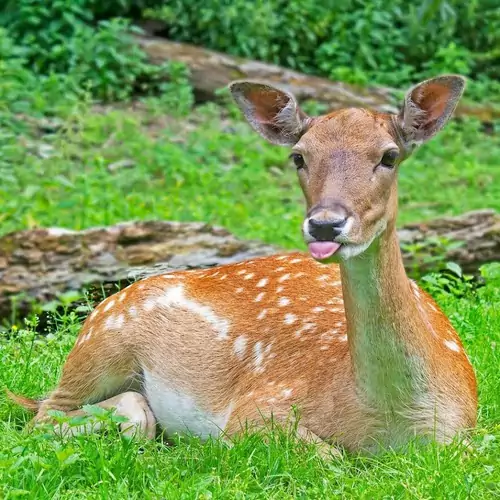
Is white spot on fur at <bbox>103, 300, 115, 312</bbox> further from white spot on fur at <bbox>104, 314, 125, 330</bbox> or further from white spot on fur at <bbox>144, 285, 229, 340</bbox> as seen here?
white spot on fur at <bbox>144, 285, 229, 340</bbox>

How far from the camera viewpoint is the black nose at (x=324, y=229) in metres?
4.18

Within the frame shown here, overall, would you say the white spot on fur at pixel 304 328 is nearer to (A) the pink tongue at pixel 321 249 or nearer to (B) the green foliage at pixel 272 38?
(A) the pink tongue at pixel 321 249

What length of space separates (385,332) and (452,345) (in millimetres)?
598

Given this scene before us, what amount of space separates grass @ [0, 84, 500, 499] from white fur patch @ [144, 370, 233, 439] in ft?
0.38

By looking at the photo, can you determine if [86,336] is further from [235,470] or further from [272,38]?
[272,38]

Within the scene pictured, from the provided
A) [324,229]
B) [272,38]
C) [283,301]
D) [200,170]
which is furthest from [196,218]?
[272,38]

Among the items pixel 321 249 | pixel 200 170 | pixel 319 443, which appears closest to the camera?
pixel 321 249

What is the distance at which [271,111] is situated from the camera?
5.04m

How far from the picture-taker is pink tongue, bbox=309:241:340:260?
4168 mm

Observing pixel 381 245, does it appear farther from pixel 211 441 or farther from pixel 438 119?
pixel 211 441

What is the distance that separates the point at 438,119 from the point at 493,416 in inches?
53.8

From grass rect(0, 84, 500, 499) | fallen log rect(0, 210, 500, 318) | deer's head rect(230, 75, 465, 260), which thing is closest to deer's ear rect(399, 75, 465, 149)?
deer's head rect(230, 75, 465, 260)

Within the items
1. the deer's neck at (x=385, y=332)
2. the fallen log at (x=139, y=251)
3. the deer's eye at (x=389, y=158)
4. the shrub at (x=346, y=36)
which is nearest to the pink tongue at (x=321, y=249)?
the deer's neck at (x=385, y=332)

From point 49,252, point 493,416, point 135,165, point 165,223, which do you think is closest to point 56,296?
point 49,252
